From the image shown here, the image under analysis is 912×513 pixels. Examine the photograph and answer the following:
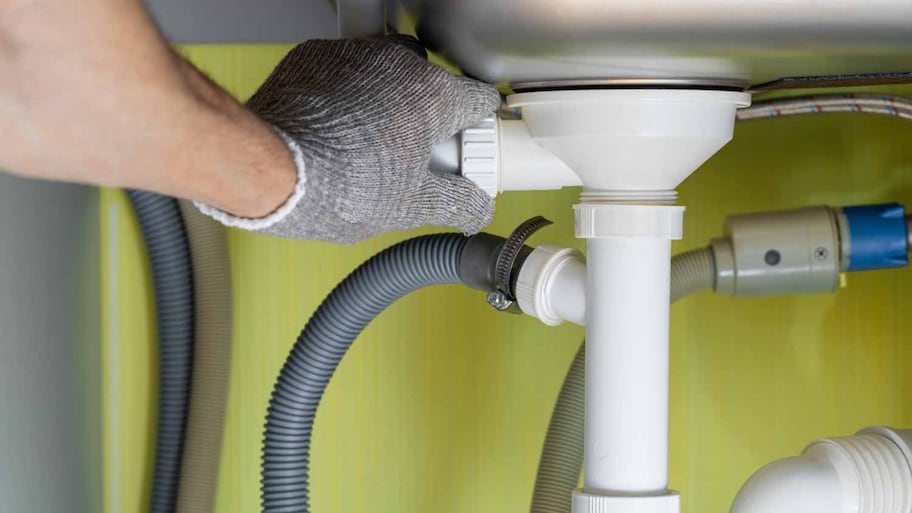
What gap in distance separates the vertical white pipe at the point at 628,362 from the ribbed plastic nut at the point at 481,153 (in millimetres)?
73

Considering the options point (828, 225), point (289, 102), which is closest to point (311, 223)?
point (289, 102)

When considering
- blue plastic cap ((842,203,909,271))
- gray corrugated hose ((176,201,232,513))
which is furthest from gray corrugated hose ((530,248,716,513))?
gray corrugated hose ((176,201,232,513))

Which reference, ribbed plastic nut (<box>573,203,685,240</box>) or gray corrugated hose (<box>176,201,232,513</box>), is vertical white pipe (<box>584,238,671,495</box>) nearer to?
ribbed plastic nut (<box>573,203,685,240</box>)

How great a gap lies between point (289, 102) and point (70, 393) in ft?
1.90

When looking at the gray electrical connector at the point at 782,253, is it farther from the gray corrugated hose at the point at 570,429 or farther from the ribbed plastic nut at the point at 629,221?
the ribbed plastic nut at the point at 629,221

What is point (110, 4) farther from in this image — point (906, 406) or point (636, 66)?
point (906, 406)

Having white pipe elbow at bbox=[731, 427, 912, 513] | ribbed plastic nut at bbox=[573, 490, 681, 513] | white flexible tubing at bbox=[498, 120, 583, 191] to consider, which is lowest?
ribbed plastic nut at bbox=[573, 490, 681, 513]

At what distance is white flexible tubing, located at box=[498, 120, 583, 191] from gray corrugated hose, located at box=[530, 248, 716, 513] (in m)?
0.23

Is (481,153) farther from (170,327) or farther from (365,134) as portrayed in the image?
(170,327)

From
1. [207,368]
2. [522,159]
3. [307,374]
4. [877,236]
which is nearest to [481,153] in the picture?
[522,159]

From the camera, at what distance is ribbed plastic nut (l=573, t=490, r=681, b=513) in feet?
1.76

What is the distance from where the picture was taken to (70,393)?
92 cm

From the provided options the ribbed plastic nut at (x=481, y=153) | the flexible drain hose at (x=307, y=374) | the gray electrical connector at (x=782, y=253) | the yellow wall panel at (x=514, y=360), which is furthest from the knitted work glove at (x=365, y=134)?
the yellow wall panel at (x=514, y=360)

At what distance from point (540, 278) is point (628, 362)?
0.26 feet
